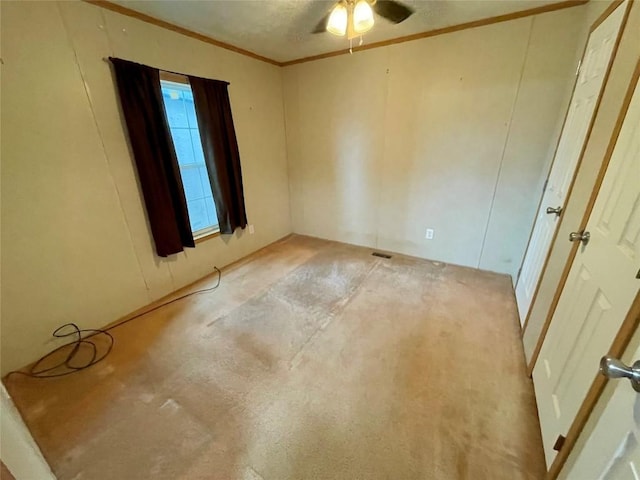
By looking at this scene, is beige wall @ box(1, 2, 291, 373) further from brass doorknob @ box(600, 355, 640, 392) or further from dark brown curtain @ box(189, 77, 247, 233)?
brass doorknob @ box(600, 355, 640, 392)

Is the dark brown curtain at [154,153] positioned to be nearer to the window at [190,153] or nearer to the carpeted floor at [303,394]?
the window at [190,153]

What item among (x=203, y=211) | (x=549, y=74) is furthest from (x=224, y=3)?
(x=549, y=74)

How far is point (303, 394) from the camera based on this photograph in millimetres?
1523

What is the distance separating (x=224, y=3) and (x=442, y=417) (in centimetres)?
292

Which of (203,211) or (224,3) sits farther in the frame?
(203,211)

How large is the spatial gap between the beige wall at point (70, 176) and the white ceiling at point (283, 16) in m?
0.21

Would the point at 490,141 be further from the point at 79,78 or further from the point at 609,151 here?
the point at 79,78

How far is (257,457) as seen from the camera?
123 cm

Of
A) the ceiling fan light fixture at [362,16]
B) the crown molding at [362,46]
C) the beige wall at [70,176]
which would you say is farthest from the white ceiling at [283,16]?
the ceiling fan light fixture at [362,16]

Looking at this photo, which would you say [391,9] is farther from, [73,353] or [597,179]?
[73,353]

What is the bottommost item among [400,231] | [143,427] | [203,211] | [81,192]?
[143,427]

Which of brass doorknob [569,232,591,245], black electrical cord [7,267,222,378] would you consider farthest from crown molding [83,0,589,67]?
black electrical cord [7,267,222,378]

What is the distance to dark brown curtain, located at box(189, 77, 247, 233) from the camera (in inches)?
97.7

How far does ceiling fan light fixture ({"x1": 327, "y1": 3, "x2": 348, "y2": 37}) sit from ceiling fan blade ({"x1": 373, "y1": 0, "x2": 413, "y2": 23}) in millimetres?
201
